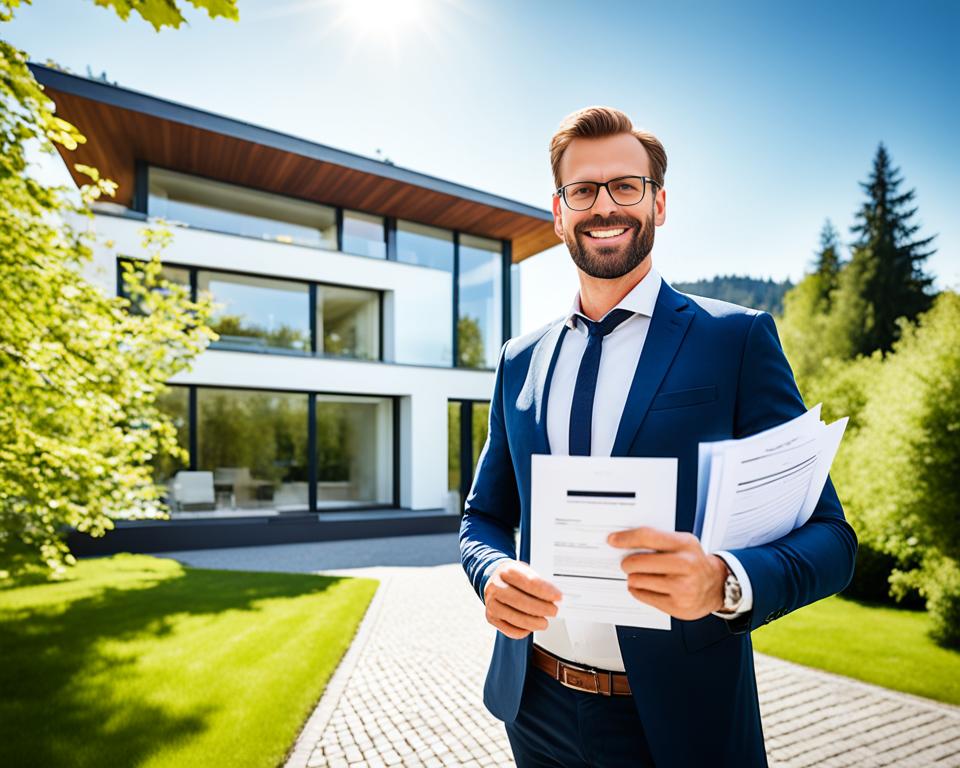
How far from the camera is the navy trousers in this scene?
58.8 inches

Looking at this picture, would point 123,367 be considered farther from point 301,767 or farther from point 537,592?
point 537,592

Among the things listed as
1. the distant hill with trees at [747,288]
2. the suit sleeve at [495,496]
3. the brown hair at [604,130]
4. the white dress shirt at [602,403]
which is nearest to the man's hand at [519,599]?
the white dress shirt at [602,403]

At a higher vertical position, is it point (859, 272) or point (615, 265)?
→ point (859, 272)

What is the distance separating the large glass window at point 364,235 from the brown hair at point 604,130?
16063 mm

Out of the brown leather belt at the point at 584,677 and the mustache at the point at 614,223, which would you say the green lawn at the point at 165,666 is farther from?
the mustache at the point at 614,223

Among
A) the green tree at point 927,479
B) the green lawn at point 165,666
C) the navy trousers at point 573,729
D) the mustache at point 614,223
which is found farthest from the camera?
the green tree at point 927,479

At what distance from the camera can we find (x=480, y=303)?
18984 millimetres

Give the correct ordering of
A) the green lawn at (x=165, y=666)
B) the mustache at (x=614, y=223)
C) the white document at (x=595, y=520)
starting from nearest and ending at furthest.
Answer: the white document at (x=595, y=520) < the mustache at (x=614, y=223) < the green lawn at (x=165, y=666)

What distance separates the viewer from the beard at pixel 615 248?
5.34 feet

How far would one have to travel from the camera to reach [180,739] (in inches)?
163

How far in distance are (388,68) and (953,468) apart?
903cm

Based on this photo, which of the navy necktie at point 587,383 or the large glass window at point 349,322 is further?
the large glass window at point 349,322

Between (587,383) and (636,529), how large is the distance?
25.3 inches

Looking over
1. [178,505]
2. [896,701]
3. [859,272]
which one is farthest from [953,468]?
[859,272]
